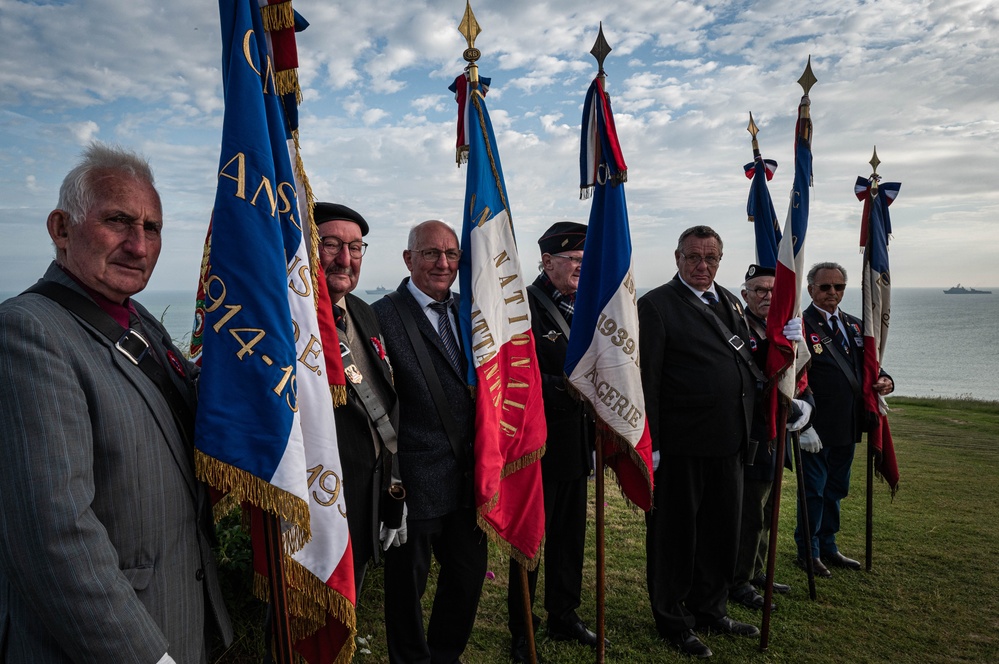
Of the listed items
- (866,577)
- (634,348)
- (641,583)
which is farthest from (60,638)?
(866,577)

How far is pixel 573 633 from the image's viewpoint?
405 centimetres

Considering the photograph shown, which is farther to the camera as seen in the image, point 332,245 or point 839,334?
point 839,334

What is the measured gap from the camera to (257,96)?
224cm

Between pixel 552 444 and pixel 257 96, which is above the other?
pixel 257 96

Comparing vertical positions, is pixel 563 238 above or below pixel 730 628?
above

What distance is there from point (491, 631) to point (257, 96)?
3749 mm

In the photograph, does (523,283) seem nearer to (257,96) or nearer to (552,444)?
(552,444)

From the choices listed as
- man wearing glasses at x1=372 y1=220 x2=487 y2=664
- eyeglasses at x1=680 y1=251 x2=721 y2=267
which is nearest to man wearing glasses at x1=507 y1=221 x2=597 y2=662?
man wearing glasses at x1=372 y1=220 x2=487 y2=664

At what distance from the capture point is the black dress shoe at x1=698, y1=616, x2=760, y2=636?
13.7ft

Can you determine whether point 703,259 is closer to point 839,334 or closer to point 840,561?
point 839,334

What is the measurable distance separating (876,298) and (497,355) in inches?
166

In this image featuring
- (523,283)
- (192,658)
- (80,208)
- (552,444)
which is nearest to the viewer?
(80,208)

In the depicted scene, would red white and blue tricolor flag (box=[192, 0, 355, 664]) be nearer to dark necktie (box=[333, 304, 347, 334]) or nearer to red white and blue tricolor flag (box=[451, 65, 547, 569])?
dark necktie (box=[333, 304, 347, 334])

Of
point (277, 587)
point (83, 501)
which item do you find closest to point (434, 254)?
point (277, 587)
